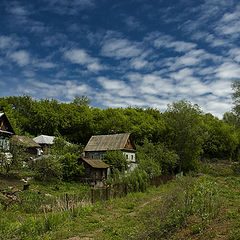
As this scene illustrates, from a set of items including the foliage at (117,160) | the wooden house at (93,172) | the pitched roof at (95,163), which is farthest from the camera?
the foliage at (117,160)

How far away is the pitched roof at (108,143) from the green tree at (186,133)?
10.7 m

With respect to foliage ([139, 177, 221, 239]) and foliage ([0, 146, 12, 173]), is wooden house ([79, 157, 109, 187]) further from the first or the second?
foliage ([139, 177, 221, 239])

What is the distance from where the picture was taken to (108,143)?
126ft

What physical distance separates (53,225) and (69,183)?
1691cm

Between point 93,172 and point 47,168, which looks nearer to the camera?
point 47,168

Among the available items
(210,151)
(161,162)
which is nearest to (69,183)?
(161,162)

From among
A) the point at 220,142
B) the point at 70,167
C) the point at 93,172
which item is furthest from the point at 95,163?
the point at 220,142

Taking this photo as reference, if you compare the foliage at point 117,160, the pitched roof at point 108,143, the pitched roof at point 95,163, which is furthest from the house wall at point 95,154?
the pitched roof at point 95,163

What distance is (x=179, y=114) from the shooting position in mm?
44188

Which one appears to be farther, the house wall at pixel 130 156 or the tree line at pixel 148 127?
the tree line at pixel 148 127

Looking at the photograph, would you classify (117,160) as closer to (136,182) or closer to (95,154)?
(95,154)

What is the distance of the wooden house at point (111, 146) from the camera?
3744cm

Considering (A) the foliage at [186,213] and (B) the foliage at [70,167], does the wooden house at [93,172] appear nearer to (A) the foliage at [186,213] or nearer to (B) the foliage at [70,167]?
(B) the foliage at [70,167]

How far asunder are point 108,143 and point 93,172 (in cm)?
916
